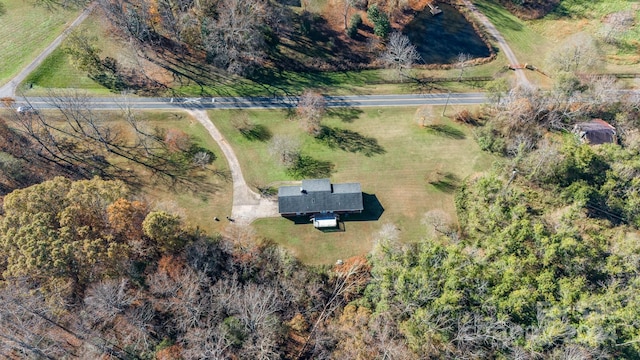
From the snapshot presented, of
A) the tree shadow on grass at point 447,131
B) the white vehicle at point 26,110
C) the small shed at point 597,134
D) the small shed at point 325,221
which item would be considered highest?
the white vehicle at point 26,110

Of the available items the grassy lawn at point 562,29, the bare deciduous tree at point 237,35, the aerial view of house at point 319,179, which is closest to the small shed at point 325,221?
the aerial view of house at point 319,179

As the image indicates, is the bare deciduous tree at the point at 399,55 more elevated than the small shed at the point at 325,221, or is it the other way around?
the bare deciduous tree at the point at 399,55

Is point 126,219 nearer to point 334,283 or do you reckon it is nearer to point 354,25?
point 334,283

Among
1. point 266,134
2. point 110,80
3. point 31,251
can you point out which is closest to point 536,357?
point 266,134

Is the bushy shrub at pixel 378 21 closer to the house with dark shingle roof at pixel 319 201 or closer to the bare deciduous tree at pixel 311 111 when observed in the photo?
the bare deciduous tree at pixel 311 111

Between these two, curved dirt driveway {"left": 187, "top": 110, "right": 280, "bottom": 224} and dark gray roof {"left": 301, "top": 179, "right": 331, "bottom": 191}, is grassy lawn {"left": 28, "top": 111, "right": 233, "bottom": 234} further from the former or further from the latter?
dark gray roof {"left": 301, "top": 179, "right": 331, "bottom": 191}

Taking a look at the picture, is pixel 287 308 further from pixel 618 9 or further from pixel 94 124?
pixel 618 9
